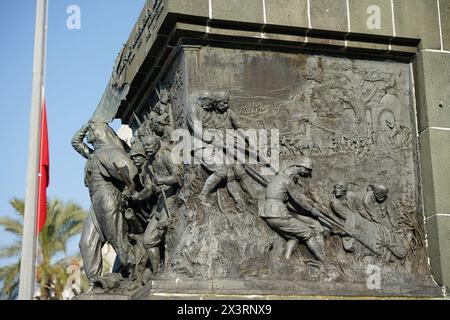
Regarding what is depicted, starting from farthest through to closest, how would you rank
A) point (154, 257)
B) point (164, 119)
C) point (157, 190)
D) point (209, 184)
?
point (164, 119), point (154, 257), point (157, 190), point (209, 184)

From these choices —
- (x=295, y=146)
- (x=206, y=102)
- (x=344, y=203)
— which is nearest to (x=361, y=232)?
(x=344, y=203)

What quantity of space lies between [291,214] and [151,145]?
2296mm

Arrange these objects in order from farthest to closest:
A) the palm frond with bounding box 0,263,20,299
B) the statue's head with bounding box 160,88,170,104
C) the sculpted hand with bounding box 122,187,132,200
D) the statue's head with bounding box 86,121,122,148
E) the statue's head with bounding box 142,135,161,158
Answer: the palm frond with bounding box 0,263,20,299 → the statue's head with bounding box 86,121,122,148 → the sculpted hand with bounding box 122,187,132,200 → the statue's head with bounding box 160,88,170,104 → the statue's head with bounding box 142,135,161,158

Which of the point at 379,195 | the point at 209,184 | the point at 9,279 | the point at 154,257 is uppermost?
the point at 209,184

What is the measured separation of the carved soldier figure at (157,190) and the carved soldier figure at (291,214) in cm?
132

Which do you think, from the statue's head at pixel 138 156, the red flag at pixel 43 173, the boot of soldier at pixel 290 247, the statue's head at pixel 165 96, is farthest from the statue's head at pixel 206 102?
the red flag at pixel 43 173

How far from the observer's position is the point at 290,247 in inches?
454

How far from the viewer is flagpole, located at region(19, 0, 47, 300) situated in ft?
37.5

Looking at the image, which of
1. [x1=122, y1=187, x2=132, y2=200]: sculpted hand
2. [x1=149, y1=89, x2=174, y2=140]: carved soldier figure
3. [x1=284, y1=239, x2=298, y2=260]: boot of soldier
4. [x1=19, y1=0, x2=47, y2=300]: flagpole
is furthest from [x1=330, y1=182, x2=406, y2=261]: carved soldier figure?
[x1=19, y1=0, x2=47, y2=300]: flagpole

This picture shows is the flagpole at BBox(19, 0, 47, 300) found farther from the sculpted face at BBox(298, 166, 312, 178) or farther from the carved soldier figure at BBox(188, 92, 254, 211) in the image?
the sculpted face at BBox(298, 166, 312, 178)

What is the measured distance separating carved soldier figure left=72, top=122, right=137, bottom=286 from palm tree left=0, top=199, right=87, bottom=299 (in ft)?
66.9

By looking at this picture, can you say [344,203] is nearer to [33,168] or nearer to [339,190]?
[339,190]

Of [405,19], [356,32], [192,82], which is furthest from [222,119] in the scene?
[405,19]
